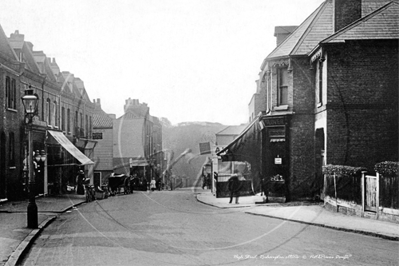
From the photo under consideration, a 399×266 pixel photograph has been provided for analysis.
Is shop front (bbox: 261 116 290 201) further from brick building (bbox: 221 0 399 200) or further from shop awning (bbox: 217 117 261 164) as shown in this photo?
shop awning (bbox: 217 117 261 164)

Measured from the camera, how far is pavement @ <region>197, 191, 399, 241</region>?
41.5 ft

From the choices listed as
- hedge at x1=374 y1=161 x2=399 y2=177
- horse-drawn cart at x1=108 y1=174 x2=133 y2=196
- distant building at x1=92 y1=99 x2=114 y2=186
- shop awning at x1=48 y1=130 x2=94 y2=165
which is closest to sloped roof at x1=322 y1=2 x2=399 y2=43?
hedge at x1=374 y1=161 x2=399 y2=177

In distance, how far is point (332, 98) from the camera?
774 inches

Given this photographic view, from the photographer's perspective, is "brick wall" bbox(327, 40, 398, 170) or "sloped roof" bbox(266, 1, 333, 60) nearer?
"brick wall" bbox(327, 40, 398, 170)

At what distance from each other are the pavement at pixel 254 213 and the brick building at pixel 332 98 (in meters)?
2.30

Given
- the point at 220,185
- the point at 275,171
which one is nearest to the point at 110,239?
the point at 275,171

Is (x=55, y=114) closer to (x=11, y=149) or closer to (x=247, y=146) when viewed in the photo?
(x=11, y=149)

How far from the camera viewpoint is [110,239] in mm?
11859

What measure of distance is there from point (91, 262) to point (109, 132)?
45.9m

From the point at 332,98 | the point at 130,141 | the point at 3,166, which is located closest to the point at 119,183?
the point at 3,166

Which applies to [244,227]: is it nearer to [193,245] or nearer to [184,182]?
[193,245]

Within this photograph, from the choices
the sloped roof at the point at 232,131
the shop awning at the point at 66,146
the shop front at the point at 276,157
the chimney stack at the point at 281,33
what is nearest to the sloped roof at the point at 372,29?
the shop front at the point at 276,157

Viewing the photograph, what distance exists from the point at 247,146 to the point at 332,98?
19.2ft

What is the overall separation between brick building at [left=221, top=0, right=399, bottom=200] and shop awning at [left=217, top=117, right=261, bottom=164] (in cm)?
29
